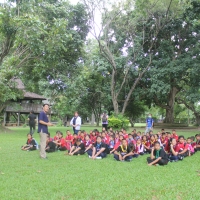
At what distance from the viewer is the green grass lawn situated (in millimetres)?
4414

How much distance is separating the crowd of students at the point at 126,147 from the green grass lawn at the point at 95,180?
40cm

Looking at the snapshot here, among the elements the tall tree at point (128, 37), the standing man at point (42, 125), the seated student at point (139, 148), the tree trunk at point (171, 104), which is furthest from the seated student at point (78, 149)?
the tree trunk at point (171, 104)

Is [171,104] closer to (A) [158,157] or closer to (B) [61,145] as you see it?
(B) [61,145]

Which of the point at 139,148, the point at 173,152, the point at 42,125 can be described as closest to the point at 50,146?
the point at 42,125

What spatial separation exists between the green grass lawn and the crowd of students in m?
0.40

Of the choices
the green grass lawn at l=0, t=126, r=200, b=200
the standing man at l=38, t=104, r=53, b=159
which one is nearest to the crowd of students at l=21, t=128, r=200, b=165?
the green grass lawn at l=0, t=126, r=200, b=200

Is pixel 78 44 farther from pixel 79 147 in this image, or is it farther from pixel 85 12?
pixel 79 147

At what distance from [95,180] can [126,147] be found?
2.90 meters

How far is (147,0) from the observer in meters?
17.0

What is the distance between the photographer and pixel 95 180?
5348mm

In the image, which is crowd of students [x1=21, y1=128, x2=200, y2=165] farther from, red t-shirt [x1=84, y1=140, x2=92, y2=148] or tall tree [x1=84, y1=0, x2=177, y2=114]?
tall tree [x1=84, y1=0, x2=177, y2=114]

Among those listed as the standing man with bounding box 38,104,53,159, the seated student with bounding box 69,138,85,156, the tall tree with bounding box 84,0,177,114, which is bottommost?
the seated student with bounding box 69,138,85,156

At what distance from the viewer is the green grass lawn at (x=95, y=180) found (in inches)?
174

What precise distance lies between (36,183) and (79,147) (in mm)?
4001
